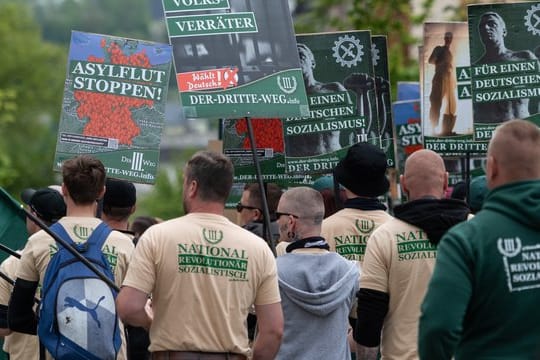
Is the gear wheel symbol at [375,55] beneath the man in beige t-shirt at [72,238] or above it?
above

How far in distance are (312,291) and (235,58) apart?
1.78 meters

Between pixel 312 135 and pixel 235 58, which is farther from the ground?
pixel 235 58

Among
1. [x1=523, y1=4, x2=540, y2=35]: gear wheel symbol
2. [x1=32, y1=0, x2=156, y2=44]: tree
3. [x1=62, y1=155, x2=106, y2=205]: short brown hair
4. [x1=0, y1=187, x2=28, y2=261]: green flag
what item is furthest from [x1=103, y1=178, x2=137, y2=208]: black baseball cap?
[x1=32, y1=0, x2=156, y2=44]: tree

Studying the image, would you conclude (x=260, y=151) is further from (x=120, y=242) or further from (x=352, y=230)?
(x=120, y=242)

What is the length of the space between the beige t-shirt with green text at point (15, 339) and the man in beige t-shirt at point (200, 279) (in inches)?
73.8

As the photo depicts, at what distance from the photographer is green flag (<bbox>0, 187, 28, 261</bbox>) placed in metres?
8.12

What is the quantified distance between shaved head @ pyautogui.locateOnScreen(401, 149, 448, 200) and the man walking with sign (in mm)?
1540

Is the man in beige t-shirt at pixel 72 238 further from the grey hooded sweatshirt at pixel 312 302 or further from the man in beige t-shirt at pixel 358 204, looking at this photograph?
the man in beige t-shirt at pixel 358 204

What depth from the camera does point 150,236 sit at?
678 centimetres

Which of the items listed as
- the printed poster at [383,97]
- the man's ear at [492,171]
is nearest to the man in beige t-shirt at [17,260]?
the printed poster at [383,97]

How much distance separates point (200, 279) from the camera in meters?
6.80

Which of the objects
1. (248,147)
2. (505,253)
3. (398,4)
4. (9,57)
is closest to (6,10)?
(9,57)

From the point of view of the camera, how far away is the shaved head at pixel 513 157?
232 inches

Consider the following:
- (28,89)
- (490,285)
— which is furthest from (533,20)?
(28,89)
